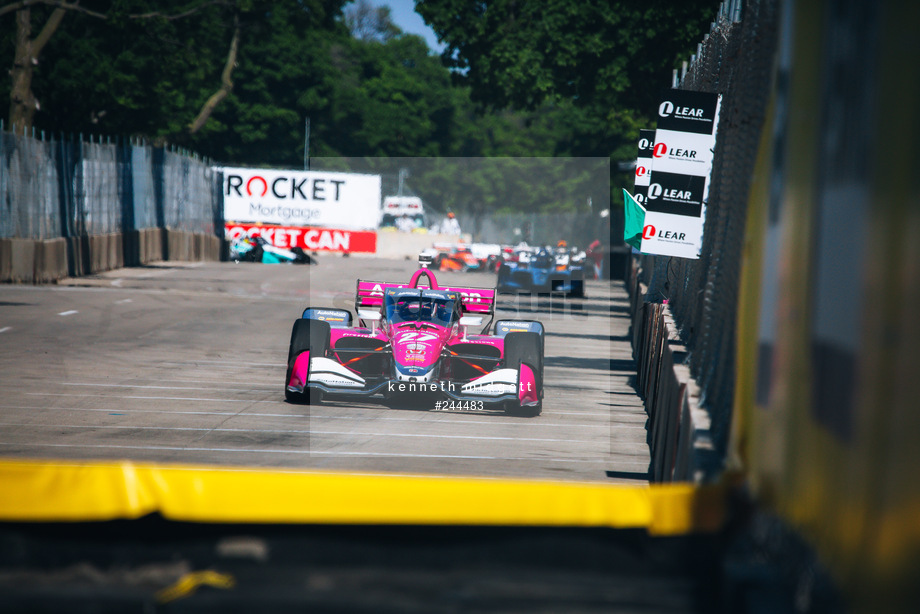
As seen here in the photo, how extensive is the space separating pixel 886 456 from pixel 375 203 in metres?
43.7

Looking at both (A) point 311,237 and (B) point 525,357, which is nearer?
(B) point 525,357

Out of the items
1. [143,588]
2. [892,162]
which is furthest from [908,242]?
[143,588]

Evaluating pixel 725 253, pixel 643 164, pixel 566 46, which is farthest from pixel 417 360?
pixel 566 46

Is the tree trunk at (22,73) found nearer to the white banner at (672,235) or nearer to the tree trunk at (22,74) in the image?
the tree trunk at (22,74)

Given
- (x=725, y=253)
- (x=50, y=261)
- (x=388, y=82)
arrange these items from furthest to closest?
(x=388, y=82)
(x=50, y=261)
(x=725, y=253)

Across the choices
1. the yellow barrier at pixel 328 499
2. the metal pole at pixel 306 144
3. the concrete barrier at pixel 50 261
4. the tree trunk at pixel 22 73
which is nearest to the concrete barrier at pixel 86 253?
the concrete barrier at pixel 50 261

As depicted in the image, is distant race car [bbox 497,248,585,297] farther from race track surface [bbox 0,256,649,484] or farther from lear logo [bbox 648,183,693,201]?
lear logo [bbox 648,183,693,201]

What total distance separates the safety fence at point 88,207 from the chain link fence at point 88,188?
0.07 ft

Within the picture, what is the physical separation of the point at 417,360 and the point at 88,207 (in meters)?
17.7

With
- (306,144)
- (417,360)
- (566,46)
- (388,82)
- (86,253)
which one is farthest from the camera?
(388,82)

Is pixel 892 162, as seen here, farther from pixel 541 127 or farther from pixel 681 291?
pixel 541 127

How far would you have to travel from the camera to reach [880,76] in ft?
7.41

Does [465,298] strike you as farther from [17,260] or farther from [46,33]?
[46,33]

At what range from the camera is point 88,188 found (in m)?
25.6
